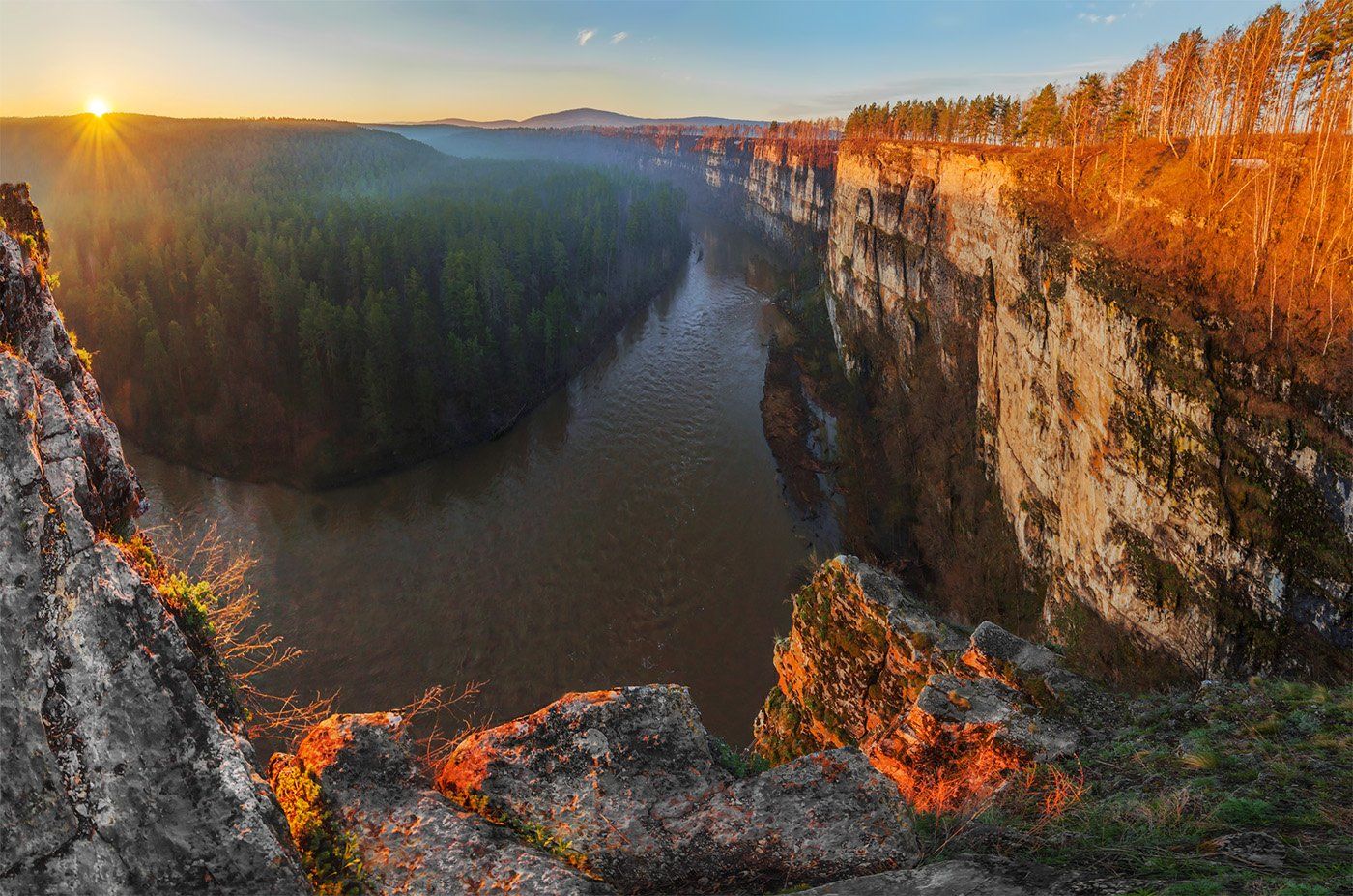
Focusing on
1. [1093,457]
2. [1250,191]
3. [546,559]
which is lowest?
[546,559]

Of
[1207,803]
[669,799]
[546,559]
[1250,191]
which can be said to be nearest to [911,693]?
[1207,803]

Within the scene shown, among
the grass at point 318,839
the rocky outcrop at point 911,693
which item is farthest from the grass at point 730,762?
the grass at point 318,839

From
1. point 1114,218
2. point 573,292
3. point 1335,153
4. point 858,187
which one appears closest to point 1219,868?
point 1335,153

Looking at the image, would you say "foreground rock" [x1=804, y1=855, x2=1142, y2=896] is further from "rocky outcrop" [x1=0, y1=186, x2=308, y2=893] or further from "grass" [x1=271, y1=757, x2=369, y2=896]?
"rocky outcrop" [x1=0, y1=186, x2=308, y2=893]

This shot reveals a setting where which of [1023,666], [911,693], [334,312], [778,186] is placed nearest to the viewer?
[1023,666]

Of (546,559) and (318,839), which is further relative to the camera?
(546,559)

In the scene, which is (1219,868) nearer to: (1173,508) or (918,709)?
(918,709)

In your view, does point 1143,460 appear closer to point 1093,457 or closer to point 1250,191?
point 1093,457

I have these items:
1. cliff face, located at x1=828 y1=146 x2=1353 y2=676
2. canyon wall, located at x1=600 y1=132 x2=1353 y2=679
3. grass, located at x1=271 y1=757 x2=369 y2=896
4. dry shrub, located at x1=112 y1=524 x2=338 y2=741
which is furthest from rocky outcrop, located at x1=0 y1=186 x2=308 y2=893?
canyon wall, located at x1=600 y1=132 x2=1353 y2=679
